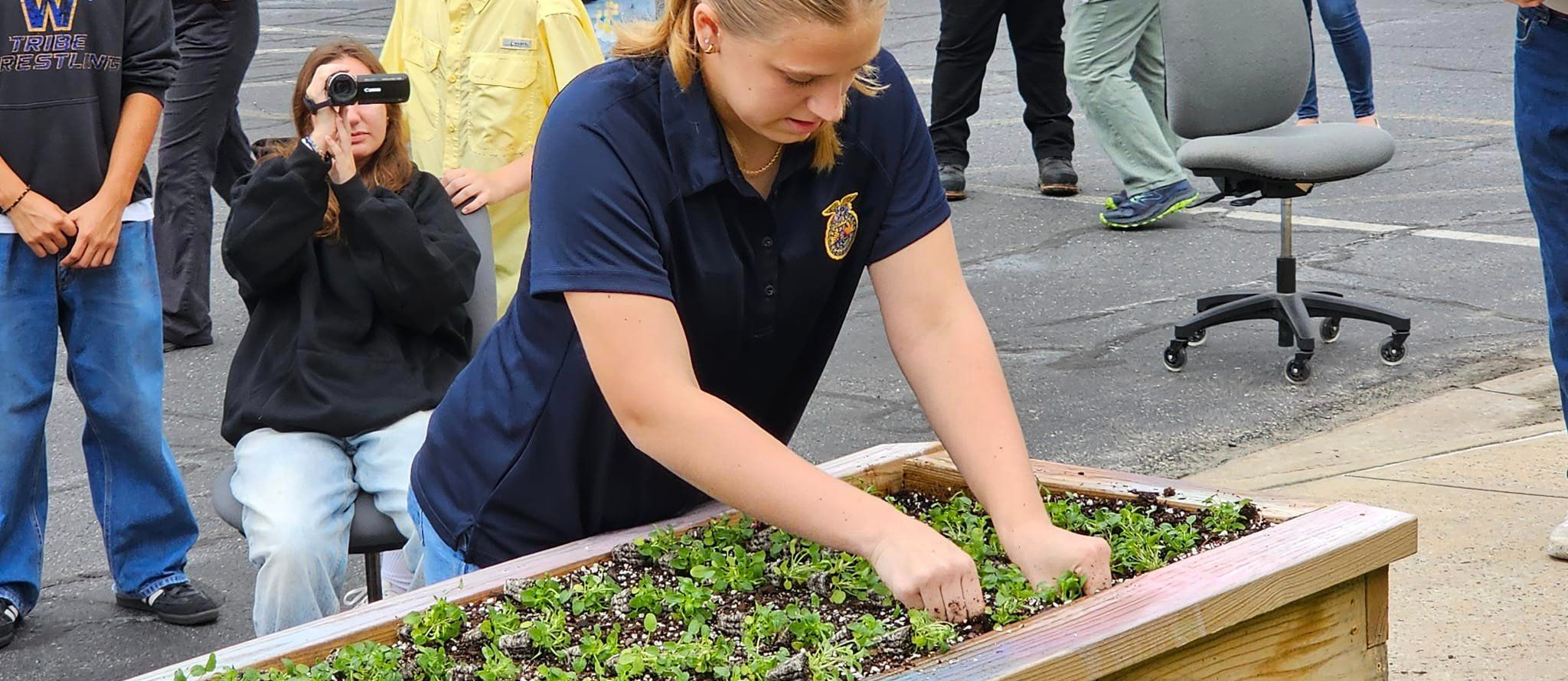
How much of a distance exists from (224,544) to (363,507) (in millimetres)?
1420

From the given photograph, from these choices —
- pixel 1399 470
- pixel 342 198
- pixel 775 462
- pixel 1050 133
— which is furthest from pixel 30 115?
pixel 1050 133

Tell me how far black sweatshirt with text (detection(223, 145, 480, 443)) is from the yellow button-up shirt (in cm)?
62

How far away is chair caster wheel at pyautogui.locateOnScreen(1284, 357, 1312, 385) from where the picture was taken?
5.44 metres

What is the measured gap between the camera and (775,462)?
2090mm

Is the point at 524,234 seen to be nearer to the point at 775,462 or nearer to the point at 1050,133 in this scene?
the point at 775,462

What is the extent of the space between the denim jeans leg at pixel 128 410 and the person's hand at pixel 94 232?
84 millimetres

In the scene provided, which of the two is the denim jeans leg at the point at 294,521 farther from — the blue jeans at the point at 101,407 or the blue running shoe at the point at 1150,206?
the blue running shoe at the point at 1150,206

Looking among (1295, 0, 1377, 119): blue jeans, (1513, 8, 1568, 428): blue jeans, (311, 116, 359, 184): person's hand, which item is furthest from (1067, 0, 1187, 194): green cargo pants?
(311, 116, 359, 184): person's hand

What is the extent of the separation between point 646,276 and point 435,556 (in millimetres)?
726

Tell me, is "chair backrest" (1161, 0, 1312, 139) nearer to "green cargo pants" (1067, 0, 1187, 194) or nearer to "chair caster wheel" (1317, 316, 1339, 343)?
"chair caster wheel" (1317, 316, 1339, 343)

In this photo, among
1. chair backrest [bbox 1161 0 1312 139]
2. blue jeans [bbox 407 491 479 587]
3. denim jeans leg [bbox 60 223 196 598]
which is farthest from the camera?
chair backrest [bbox 1161 0 1312 139]

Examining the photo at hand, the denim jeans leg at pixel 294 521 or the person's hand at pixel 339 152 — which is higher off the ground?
the person's hand at pixel 339 152

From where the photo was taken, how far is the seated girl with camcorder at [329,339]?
3.29m

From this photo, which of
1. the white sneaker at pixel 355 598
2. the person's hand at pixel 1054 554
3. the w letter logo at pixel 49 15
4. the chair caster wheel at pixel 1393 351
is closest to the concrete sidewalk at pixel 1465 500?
the chair caster wheel at pixel 1393 351
